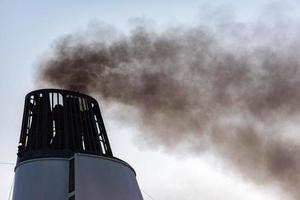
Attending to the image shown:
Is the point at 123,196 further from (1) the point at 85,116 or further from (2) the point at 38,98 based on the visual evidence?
(2) the point at 38,98

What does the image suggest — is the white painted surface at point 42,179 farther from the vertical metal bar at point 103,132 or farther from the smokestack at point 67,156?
the vertical metal bar at point 103,132

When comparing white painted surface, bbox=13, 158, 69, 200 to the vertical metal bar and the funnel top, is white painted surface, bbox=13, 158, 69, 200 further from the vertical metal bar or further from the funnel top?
the vertical metal bar

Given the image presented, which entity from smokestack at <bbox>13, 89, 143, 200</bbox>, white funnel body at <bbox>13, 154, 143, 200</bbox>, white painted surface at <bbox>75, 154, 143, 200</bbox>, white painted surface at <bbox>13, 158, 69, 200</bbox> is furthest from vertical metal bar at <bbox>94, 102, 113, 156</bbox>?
white painted surface at <bbox>13, 158, 69, 200</bbox>

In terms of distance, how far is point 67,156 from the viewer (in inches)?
655

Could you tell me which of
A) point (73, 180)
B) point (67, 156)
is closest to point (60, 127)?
point (67, 156)

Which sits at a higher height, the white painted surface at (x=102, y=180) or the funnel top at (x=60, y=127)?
the funnel top at (x=60, y=127)

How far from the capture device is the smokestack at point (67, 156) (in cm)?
1526

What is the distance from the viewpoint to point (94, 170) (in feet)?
52.6

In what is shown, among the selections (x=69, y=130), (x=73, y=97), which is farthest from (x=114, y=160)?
(x=73, y=97)

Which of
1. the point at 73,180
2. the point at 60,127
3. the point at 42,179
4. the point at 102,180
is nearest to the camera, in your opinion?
the point at 73,180

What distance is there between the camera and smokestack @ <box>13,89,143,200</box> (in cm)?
1526

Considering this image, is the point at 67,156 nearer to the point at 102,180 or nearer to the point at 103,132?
the point at 102,180

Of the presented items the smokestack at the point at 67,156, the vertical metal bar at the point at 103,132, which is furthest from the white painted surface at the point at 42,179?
the vertical metal bar at the point at 103,132

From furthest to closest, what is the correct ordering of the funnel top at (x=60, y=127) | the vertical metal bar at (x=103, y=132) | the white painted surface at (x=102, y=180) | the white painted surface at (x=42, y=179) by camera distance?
the vertical metal bar at (x=103, y=132) → the funnel top at (x=60, y=127) → the white painted surface at (x=102, y=180) → the white painted surface at (x=42, y=179)
